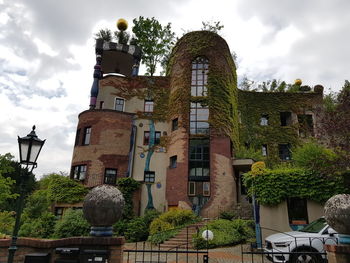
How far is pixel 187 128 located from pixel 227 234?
34.0ft

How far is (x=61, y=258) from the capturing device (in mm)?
5621

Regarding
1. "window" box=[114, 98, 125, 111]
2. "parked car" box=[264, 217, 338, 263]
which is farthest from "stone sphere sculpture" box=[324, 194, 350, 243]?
"window" box=[114, 98, 125, 111]

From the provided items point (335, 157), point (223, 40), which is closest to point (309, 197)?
point (335, 157)

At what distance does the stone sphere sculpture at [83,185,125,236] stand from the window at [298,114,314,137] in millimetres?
25632

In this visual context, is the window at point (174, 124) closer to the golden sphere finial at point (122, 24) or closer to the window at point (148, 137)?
the window at point (148, 137)

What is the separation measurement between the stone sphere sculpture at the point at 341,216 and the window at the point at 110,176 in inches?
761

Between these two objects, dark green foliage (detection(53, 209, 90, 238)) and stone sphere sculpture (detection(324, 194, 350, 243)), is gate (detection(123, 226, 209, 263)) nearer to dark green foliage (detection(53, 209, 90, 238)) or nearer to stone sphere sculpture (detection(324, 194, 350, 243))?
dark green foliage (detection(53, 209, 90, 238))

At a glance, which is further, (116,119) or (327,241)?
(116,119)

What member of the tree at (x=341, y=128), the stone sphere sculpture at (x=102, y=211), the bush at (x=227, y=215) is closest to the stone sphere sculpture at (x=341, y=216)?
the stone sphere sculpture at (x=102, y=211)

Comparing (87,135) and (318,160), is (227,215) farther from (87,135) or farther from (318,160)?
(87,135)

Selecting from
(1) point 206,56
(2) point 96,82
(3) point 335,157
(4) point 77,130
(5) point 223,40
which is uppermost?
(5) point 223,40

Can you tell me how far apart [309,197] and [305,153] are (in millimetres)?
3101

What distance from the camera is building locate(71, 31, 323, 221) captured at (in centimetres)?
2108

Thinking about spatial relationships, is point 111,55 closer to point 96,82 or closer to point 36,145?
point 96,82
